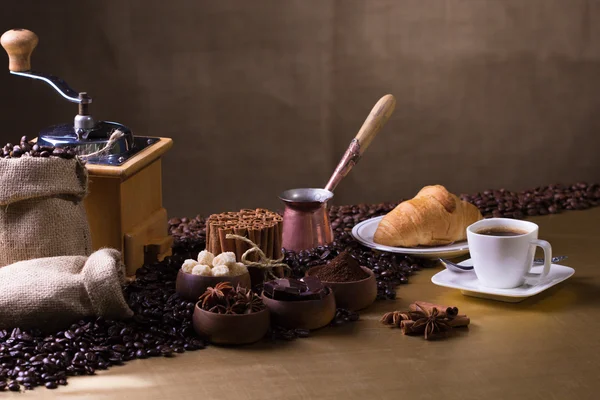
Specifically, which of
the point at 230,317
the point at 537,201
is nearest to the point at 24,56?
the point at 230,317

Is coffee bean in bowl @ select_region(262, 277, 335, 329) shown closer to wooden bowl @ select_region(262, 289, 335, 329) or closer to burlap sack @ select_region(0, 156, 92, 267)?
wooden bowl @ select_region(262, 289, 335, 329)

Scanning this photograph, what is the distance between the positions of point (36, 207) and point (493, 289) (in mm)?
800

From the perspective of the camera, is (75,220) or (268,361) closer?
(268,361)

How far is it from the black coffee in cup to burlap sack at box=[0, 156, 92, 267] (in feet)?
2.36

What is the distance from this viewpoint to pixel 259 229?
1.80 meters

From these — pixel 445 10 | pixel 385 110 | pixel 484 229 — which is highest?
pixel 445 10

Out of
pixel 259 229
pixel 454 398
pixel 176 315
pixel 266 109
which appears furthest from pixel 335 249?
pixel 266 109

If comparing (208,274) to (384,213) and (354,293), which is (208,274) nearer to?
(354,293)

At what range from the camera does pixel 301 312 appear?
5.23 ft

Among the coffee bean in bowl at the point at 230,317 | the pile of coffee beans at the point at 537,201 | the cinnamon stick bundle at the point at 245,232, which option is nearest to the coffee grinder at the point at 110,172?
the cinnamon stick bundle at the point at 245,232

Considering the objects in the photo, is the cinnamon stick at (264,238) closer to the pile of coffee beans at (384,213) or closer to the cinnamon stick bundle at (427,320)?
A: the pile of coffee beans at (384,213)

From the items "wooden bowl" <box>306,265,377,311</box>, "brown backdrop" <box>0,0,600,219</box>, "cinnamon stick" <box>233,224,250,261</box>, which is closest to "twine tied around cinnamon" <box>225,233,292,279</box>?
"cinnamon stick" <box>233,224,250,261</box>

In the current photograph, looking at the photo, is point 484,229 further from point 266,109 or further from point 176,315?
point 266,109

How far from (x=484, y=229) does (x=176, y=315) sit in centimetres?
57
